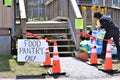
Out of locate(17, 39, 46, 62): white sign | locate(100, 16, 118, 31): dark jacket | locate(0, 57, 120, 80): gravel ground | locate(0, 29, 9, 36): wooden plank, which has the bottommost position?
locate(0, 57, 120, 80): gravel ground

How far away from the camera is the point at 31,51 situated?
10273mm

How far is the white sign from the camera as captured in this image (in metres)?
10.2

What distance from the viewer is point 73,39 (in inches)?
574

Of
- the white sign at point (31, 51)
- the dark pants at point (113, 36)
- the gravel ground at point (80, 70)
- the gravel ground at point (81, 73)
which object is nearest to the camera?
the gravel ground at point (81, 73)

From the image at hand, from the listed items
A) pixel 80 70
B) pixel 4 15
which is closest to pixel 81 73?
pixel 80 70

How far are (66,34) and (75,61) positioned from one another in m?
2.98

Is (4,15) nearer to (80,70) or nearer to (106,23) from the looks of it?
(106,23)

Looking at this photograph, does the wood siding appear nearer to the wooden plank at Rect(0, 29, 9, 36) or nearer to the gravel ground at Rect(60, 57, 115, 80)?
the wooden plank at Rect(0, 29, 9, 36)

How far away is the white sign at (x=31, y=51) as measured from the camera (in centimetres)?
1023

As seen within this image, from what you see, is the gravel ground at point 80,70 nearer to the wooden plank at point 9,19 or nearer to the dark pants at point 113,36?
the dark pants at point 113,36

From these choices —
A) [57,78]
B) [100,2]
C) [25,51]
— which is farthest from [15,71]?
[100,2]

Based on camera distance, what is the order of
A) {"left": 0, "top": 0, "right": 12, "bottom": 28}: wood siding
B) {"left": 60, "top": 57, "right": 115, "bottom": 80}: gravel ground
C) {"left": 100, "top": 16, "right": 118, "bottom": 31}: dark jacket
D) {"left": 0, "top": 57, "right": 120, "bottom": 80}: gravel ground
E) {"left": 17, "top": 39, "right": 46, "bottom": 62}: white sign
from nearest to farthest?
{"left": 0, "top": 57, "right": 120, "bottom": 80}: gravel ground → {"left": 60, "top": 57, "right": 115, "bottom": 80}: gravel ground → {"left": 17, "top": 39, "right": 46, "bottom": 62}: white sign → {"left": 100, "top": 16, "right": 118, "bottom": 31}: dark jacket → {"left": 0, "top": 0, "right": 12, "bottom": 28}: wood siding

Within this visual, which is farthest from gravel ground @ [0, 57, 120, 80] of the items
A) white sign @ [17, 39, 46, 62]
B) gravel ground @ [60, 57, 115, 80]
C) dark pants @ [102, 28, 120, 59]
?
Answer: dark pants @ [102, 28, 120, 59]

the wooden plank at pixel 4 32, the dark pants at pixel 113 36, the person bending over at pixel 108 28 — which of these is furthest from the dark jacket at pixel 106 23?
the wooden plank at pixel 4 32
